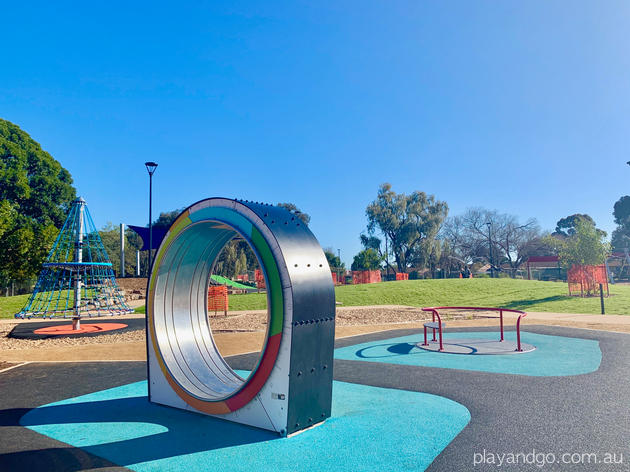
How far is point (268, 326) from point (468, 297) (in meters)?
26.0

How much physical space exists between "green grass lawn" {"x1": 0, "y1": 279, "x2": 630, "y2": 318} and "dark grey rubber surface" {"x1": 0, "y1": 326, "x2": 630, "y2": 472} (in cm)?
1369

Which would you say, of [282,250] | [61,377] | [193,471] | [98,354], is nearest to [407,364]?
[282,250]

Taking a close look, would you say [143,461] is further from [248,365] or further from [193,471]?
[248,365]

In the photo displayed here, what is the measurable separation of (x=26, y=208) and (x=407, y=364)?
4099 centimetres

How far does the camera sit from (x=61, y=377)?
848 centimetres

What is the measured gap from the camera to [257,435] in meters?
5.02

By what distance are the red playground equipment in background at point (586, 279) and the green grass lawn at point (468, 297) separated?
784mm

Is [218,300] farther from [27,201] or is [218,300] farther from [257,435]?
[27,201]

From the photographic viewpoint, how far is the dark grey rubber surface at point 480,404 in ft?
14.4

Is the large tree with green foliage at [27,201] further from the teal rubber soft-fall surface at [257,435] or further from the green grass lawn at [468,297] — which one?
the teal rubber soft-fall surface at [257,435]

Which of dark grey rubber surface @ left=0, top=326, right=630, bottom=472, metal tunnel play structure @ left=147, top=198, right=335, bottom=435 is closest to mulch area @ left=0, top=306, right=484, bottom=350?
dark grey rubber surface @ left=0, top=326, right=630, bottom=472

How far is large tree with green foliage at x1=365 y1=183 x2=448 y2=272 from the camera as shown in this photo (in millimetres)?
55969

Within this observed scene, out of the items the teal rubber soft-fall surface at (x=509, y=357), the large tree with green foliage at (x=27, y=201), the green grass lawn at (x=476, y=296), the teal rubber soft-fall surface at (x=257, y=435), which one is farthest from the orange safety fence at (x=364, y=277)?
the teal rubber soft-fall surface at (x=257, y=435)

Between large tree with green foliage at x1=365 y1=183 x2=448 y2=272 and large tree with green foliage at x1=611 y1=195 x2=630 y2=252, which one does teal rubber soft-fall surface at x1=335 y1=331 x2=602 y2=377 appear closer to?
large tree with green foliage at x1=365 y1=183 x2=448 y2=272
